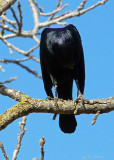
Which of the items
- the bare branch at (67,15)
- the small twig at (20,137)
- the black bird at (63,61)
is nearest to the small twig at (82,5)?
the bare branch at (67,15)

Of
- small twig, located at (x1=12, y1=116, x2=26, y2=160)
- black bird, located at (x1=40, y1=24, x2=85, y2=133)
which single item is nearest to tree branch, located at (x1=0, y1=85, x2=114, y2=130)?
small twig, located at (x1=12, y1=116, x2=26, y2=160)

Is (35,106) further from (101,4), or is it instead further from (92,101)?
(101,4)

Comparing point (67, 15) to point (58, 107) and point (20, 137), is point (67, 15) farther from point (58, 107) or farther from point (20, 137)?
point (20, 137)

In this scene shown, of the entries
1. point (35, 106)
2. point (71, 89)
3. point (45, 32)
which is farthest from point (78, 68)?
point (35, 106)

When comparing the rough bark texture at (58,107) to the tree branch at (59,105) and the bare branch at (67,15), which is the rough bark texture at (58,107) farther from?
the bare branch at (67,15)

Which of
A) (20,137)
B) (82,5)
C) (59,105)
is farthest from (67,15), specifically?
(20,137)

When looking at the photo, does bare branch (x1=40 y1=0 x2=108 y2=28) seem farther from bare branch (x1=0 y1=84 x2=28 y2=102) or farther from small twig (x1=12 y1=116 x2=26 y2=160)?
small twig (x1=12 y1=116 x2=26 y2=160)

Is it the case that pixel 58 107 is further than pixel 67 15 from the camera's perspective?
No

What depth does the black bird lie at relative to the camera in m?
4.82

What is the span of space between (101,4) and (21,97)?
2.22m

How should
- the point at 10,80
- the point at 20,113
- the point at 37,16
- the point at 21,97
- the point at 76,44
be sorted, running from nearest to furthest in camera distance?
the point at 20,113
the point at 21,97
the point at 10,80
the point at 76,44
the point at 37,16

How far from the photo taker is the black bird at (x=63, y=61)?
4.82 metres

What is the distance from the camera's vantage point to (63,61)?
4793 millimetres

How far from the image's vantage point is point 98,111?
3643 millimetres
